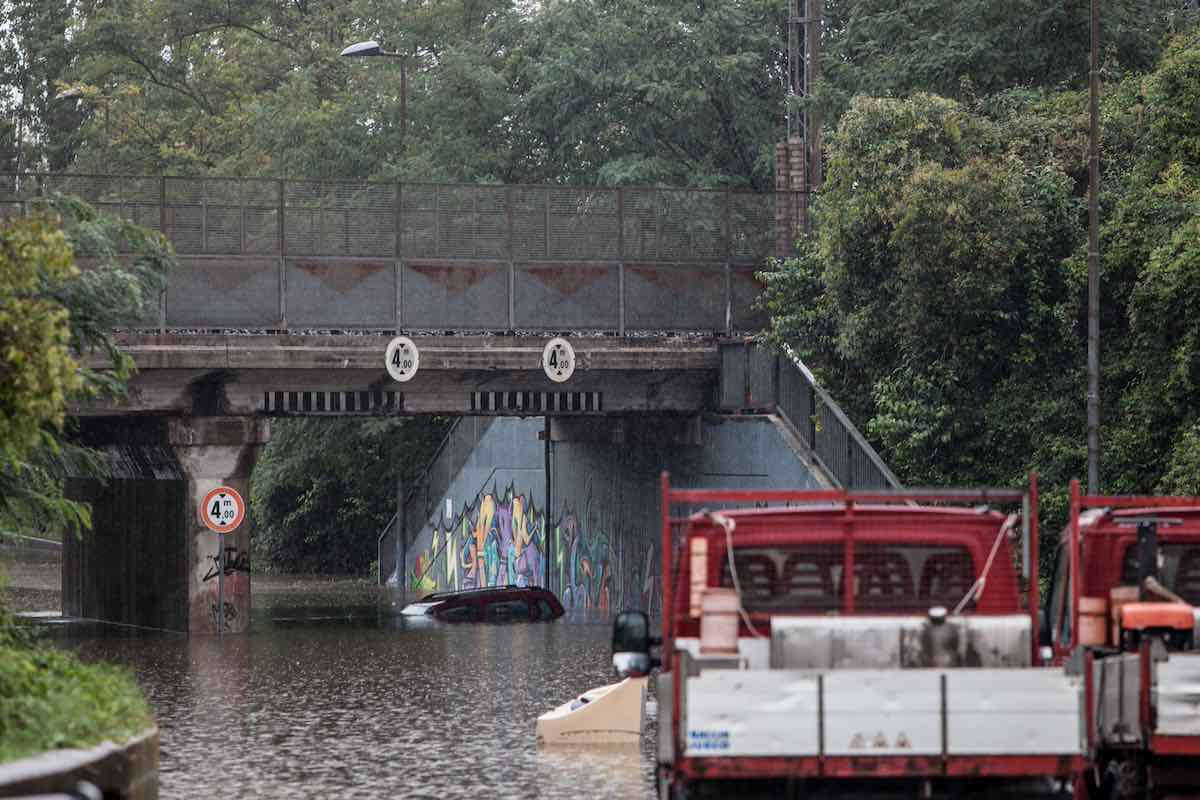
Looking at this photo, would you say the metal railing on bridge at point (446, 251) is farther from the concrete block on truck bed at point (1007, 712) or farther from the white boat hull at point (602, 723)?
the concrete block on truck bed at point (1007, 712)

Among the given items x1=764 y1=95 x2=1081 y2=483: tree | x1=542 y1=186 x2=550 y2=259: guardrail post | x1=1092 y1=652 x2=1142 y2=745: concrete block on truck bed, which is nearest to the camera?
x1=1092 y1=652 x2=1142 y2=745: concrete block on truck bed

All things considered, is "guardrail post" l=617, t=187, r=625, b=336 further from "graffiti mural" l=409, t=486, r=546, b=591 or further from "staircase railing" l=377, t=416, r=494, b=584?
"staircase railing" l=377, t=416, r=494, b=584

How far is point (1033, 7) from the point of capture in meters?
41.4

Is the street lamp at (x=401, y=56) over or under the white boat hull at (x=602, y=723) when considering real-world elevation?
over

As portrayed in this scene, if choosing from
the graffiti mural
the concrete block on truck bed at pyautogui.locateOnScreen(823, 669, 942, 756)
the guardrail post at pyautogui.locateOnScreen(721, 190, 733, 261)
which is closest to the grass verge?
the concrete block on truck bed at pyautogui.locateOnScreen(823, 669, 942, 756)

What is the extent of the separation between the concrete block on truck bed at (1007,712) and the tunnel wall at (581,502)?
76.3ft

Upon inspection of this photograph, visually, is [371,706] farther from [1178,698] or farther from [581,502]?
[581,502]

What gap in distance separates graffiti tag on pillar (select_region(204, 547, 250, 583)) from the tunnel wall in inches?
323

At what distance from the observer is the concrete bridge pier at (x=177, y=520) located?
36812 millimetres

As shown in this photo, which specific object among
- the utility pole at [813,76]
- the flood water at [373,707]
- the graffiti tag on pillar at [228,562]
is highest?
the utility pole at [813,76]

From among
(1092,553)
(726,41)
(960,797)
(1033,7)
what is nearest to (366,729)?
(1092,553)

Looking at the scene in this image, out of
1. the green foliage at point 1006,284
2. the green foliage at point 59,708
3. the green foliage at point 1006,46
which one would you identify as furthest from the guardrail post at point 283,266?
the green foliage at point 59,708

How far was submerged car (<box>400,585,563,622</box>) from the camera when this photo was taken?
42469mm

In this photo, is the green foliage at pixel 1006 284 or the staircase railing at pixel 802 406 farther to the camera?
the staircase railing at pixel 802 406
